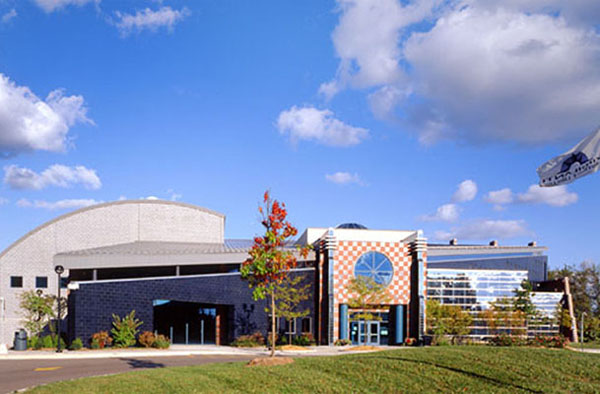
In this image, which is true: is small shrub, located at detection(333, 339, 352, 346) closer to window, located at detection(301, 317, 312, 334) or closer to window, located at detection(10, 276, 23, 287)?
window, located at detection(301, 317, 312, 334)

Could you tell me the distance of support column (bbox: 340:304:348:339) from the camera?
1678 inches

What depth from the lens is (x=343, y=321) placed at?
141ft

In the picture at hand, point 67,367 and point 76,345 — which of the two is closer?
point 67,367

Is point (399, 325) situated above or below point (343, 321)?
below

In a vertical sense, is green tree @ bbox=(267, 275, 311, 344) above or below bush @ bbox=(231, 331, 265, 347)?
above

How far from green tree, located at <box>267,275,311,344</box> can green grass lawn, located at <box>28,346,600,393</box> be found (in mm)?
20625

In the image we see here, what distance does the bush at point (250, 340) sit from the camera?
131 ft

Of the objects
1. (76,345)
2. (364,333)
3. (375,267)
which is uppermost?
(375,267)

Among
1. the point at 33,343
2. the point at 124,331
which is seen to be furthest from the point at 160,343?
the point at 33,343

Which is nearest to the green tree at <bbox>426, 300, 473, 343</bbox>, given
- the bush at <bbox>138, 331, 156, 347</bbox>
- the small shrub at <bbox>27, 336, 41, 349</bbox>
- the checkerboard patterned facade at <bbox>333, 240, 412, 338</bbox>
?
the checkerboard patterned facade at <bbox>333, 240, 412, 338</bbox>

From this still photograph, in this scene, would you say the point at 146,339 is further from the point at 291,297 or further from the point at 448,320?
the point at 448,320

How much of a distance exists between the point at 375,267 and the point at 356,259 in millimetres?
1610

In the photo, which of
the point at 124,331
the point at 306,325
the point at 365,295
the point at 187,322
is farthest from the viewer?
the point at 306,325

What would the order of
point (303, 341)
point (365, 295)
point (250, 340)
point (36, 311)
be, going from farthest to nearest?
point (303, 341)
point (365, 295)
point (250, 340)
point (36, 311)
